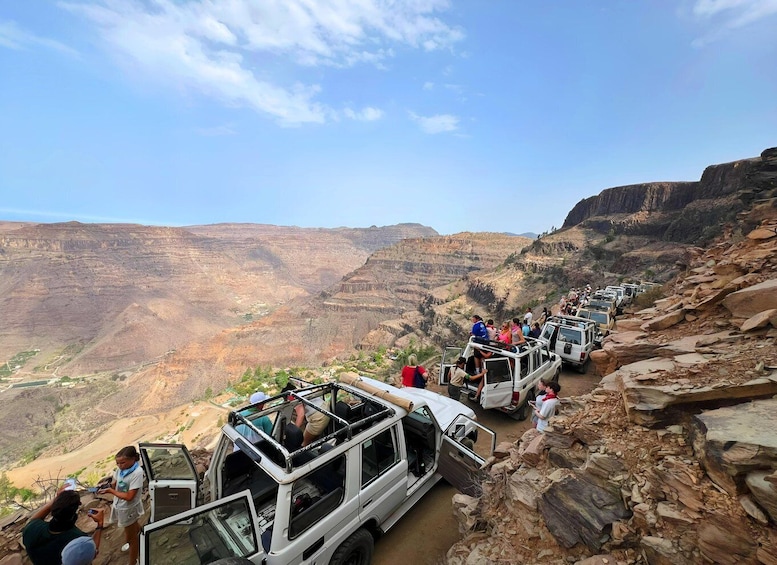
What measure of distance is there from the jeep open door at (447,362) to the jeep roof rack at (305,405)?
409cm

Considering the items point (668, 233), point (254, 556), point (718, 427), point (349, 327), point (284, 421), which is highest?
point (668, 233)

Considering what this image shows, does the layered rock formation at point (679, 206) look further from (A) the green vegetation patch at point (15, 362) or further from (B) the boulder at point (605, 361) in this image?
(A) the green vegetation patch at point (15, 362)

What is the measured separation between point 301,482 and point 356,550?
1.03 metres

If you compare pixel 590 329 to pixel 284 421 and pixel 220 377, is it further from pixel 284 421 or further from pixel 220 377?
pixel 220 377

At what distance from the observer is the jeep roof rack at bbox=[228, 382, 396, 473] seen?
3.52 metres

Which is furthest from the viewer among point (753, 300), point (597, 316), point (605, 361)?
point (597, 316)

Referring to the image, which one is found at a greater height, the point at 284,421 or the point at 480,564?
the point at 284,421

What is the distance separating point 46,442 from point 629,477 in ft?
169

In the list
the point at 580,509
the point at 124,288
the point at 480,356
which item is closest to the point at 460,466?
the point at 580,509

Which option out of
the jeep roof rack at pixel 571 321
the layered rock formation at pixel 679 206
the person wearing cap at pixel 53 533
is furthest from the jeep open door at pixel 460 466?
the layered rock formation at pixel 679 206

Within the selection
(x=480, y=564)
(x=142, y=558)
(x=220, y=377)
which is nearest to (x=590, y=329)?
(x=480, y=564)

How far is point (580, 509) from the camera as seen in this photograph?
324cm

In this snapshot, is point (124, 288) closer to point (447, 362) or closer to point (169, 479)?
point (447, 362)

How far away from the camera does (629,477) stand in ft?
10.6
